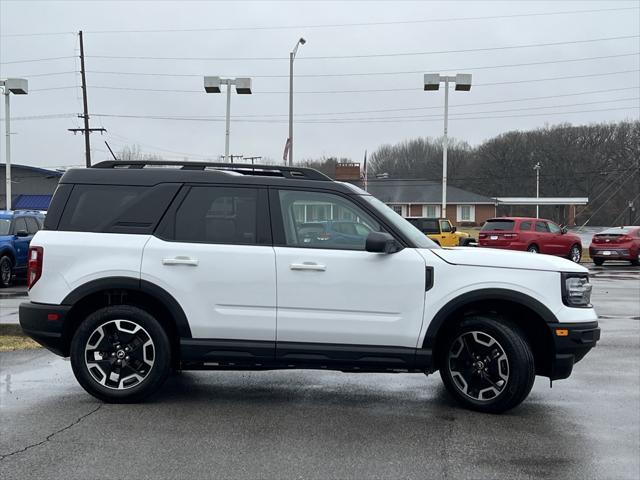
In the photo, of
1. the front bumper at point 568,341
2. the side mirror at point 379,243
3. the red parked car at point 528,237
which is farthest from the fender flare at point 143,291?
the red parked car at point 528,237

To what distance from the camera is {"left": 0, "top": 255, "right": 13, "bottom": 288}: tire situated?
15.3 m

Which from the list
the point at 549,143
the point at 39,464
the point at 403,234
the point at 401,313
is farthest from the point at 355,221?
the point at 549,143

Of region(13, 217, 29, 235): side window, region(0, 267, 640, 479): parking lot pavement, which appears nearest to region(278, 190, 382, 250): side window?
region(0, 267, 640, 479): parking lot pavement

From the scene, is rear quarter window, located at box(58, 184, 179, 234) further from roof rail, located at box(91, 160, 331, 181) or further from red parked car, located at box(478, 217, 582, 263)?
red parked car, located at box(478, 217, 582, 263)

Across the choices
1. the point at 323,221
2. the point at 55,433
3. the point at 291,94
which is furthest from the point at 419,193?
the point at 55,433

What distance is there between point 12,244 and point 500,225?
1732 centimetres

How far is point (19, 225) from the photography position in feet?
52.4

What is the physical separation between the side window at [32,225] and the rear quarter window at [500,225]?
53.7 ft

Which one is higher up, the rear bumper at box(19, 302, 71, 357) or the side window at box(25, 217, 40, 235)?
the side window at box(25, 217, 40, 235)

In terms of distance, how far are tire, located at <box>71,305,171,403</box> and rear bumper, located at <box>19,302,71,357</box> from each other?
0.16 metres

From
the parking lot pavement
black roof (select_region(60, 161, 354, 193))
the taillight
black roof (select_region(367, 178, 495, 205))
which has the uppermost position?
black roof (select_region(367, 178, 495, 205))

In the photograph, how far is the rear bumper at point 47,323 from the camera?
5.24 meters

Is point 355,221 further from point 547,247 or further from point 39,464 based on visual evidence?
point 547,247

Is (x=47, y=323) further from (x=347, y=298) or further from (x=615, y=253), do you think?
(x=615, y=253)
